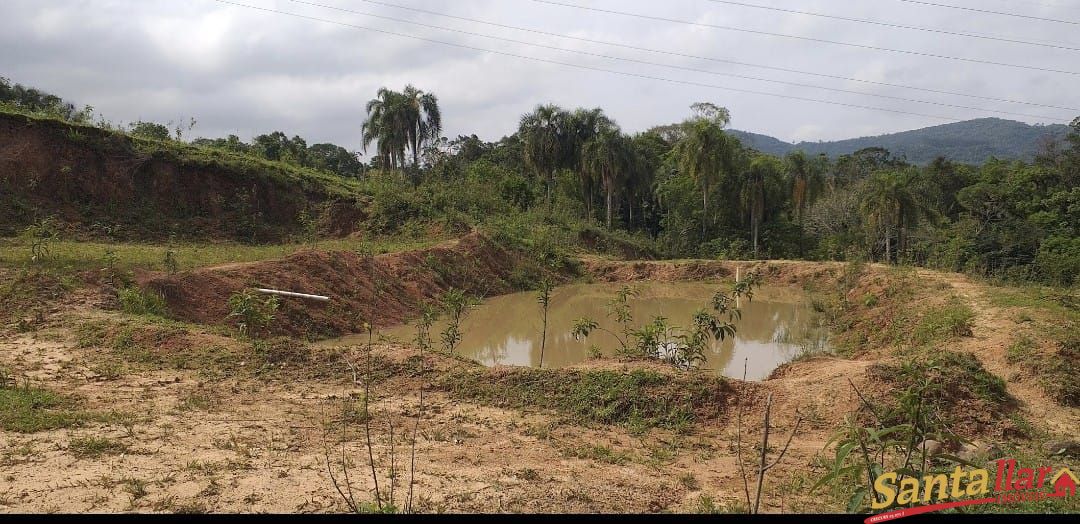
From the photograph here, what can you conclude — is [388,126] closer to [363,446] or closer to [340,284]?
[340,284]

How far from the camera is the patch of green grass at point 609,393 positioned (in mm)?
7820

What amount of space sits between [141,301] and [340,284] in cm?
476

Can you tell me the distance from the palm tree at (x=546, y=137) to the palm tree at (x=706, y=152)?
7.85m

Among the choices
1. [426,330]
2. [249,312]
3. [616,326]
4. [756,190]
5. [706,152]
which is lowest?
[616,326]

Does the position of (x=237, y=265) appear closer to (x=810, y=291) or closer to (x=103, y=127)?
(x=103, y=127)

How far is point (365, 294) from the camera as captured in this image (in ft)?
54.2

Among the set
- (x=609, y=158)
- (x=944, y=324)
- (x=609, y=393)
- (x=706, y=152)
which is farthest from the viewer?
(x=609, y=158)

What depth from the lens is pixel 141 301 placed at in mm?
12195

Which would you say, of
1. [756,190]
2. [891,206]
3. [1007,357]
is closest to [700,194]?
[756,190]

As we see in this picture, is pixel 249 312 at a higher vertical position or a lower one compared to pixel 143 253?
lower

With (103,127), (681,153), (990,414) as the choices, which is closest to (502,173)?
(681,153)

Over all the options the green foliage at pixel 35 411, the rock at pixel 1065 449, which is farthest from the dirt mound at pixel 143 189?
the rock at pixel 1065 449

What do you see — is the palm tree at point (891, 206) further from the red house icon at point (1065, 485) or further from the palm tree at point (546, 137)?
the red house icon at point (1065, 485)

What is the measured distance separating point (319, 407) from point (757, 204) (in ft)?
107
